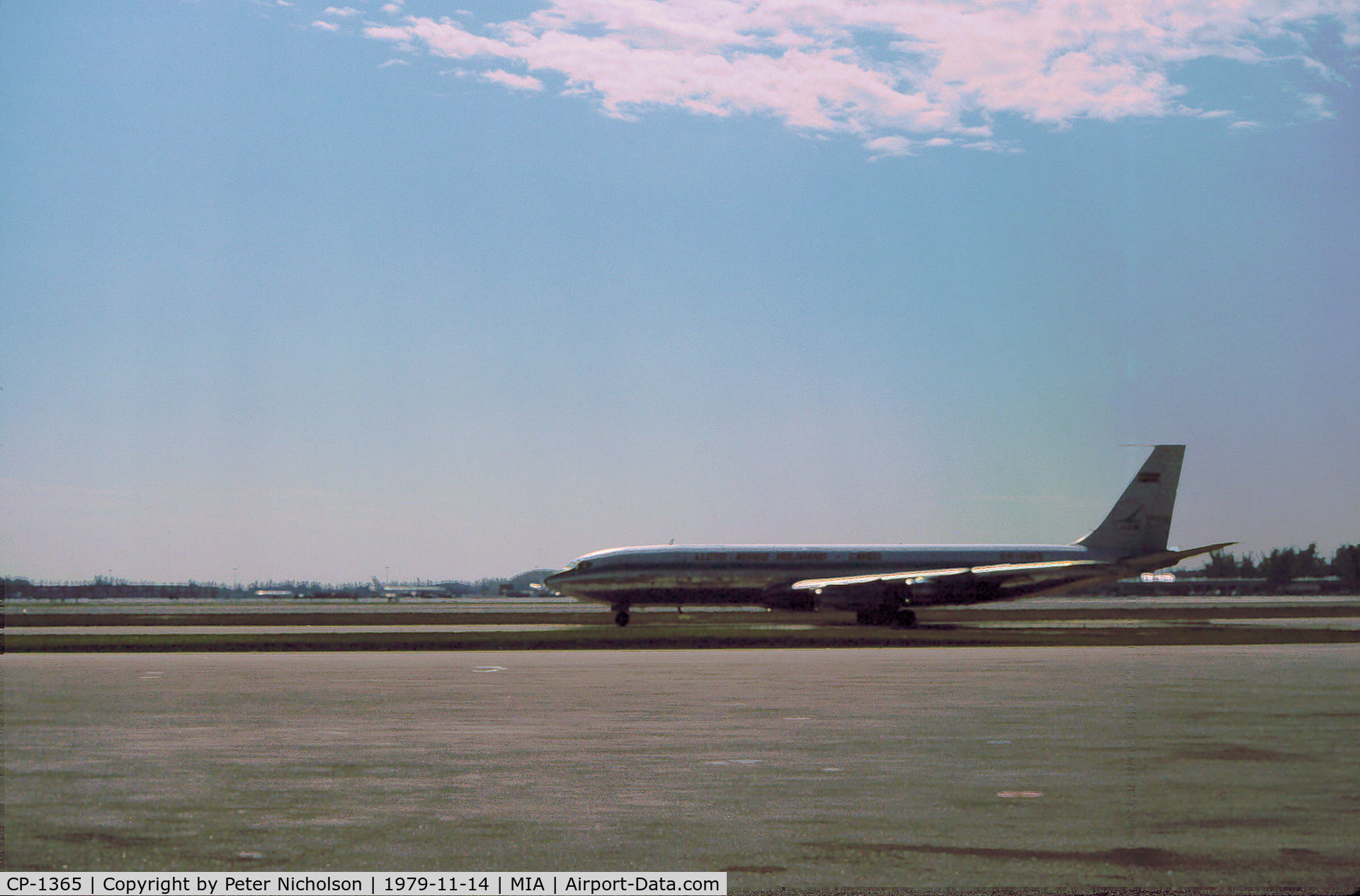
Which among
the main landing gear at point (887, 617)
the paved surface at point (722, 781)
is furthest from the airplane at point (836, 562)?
the paved surface at point (722, 781)

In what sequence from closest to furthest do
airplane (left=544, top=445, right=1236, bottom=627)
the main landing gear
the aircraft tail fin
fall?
the main landing gear, airplane (left=544, top=445, right=1236, bottom=627), the aircraft tail fin

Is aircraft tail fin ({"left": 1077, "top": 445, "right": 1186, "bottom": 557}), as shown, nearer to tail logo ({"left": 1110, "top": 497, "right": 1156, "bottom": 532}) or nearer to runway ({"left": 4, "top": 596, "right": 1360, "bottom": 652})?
tail logo ({"left": 1110, "top": 497, "right": 1156, "bottom": 532})

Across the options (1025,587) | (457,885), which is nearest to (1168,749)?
(457,885)

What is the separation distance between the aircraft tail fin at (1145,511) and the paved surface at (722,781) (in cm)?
4646

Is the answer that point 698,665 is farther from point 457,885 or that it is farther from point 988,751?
point 457,885

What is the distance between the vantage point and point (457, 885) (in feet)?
24.4

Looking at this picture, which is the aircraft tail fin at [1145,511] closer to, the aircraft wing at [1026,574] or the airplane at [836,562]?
the airplane at [836,562]

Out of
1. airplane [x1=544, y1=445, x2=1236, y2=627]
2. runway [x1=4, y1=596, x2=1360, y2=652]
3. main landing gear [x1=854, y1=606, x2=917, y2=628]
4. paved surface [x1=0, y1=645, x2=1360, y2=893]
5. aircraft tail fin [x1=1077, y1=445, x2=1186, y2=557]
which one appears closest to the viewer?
paved surface [x1=0, y1=645, x2=1360, y2=893]

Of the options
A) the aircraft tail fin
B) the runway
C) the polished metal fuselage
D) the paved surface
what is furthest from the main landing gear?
the paved surface

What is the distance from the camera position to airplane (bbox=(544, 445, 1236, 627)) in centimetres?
6450

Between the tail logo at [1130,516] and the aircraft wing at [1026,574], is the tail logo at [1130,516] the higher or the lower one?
the higher one

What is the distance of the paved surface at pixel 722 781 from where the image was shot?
8.09m

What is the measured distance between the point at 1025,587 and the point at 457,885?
2289 inches

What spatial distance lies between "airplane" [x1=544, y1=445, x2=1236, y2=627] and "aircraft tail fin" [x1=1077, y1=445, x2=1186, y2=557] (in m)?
0.04
